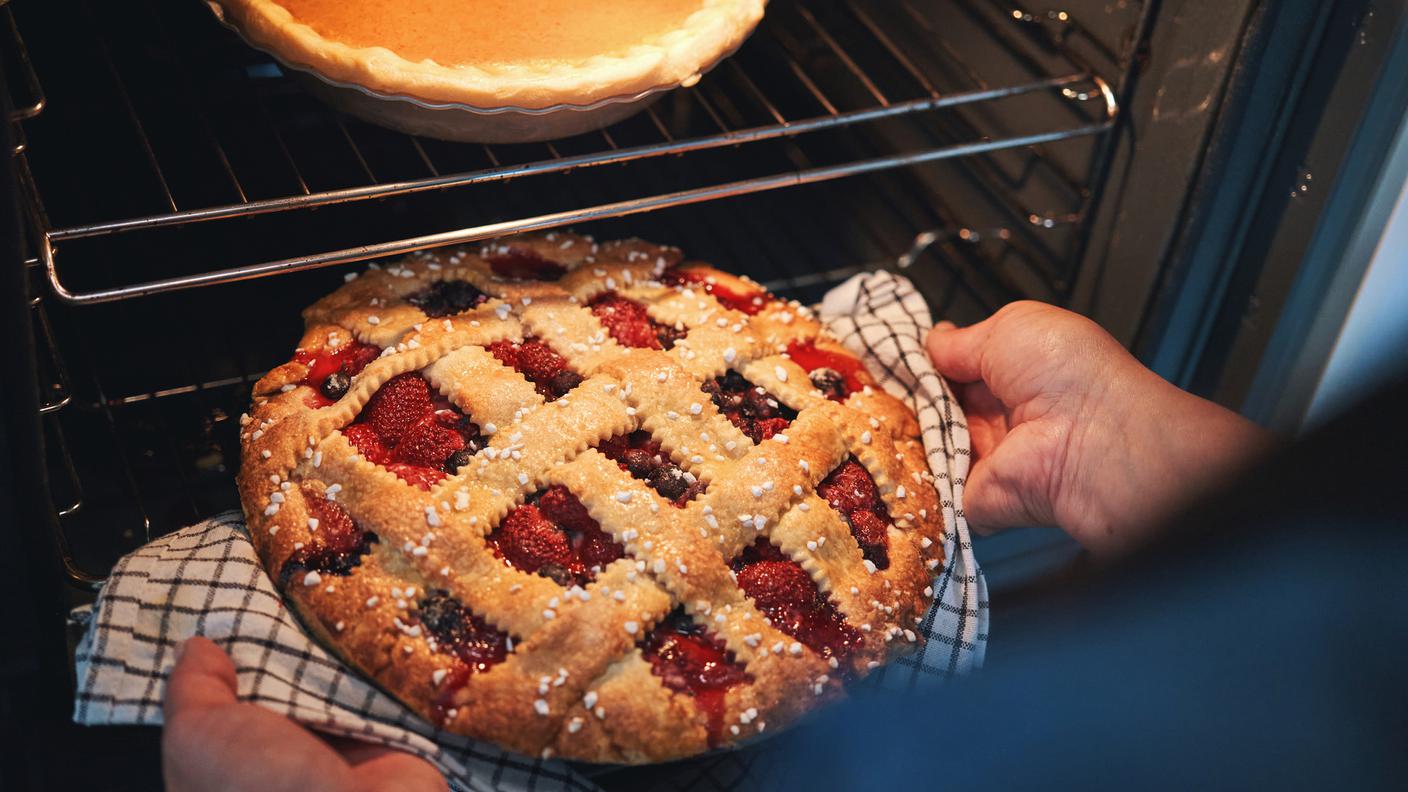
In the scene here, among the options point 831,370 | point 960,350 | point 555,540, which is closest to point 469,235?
point 555,540

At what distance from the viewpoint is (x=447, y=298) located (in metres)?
1.28

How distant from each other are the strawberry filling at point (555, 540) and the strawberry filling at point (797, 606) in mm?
132

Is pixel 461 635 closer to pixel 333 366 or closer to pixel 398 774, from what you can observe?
pixel 398 774

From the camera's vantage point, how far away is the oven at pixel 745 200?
1.16 metres

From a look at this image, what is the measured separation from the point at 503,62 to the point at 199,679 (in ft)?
2.35

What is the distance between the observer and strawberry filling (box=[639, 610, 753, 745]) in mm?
1022

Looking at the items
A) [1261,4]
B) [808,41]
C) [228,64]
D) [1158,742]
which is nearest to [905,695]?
[1158,742]

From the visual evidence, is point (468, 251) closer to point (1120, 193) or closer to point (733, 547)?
point (733, 547)

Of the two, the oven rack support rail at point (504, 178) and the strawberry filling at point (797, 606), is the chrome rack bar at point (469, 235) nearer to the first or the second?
the oven rack support rail at point (504, 178)

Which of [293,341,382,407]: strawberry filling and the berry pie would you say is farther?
[293,341,382,407]: strawberry filling

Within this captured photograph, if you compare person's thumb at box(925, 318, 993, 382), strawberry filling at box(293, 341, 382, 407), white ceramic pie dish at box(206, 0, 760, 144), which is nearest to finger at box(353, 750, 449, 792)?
strawberry filling at box(293, 341, 382, 407)

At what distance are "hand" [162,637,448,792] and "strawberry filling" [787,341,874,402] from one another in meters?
0.59

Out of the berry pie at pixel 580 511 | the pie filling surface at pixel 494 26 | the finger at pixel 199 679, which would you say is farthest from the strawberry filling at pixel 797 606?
the pie filling surface at pixel 494 26

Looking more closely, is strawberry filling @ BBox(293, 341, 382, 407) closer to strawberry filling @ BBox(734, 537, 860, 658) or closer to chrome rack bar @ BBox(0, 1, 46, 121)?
chrome rack bar @ BBox(0, 1, 46, 121)
